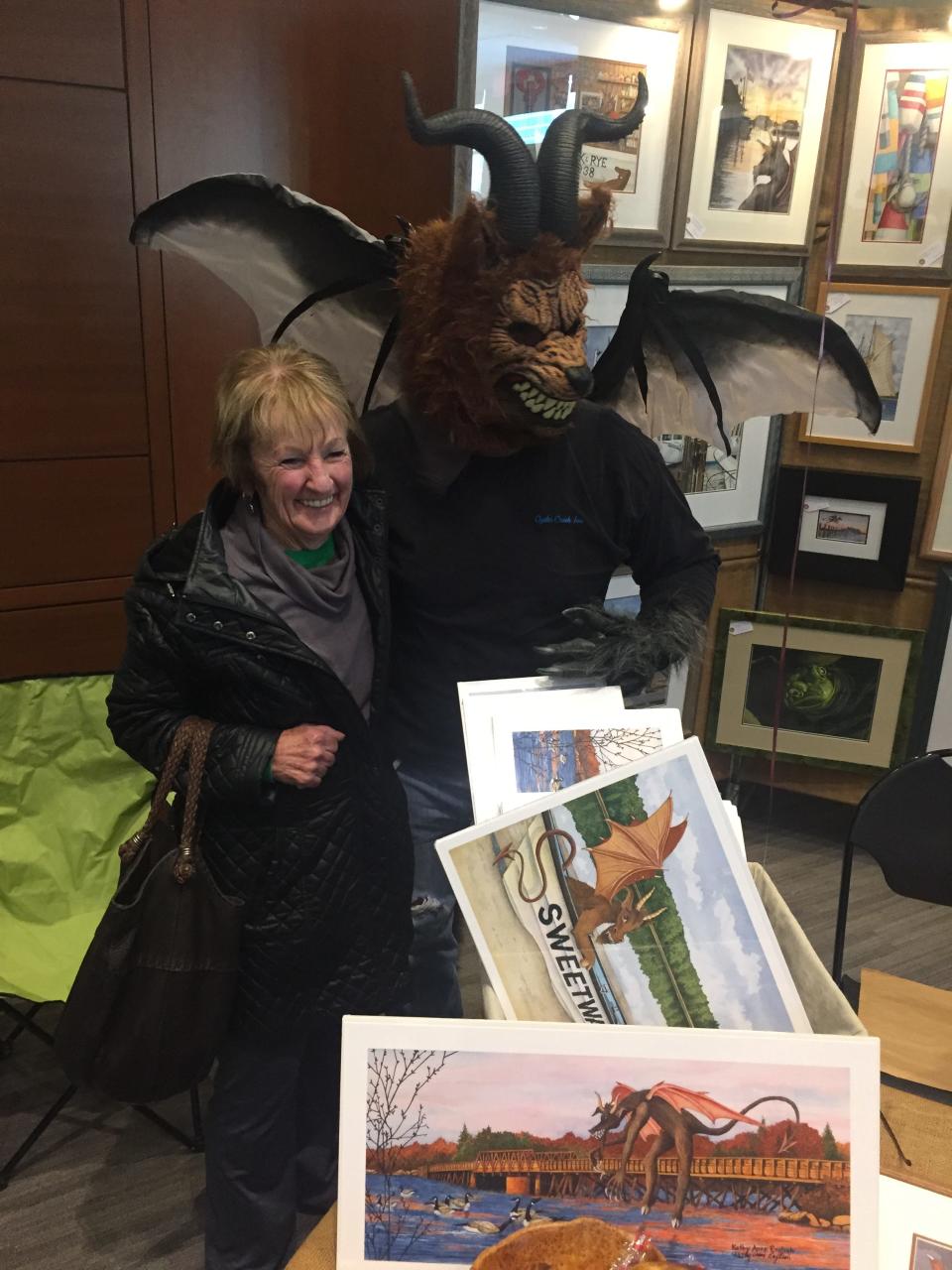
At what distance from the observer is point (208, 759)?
4.06 ft

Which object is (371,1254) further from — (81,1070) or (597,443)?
(597,443)

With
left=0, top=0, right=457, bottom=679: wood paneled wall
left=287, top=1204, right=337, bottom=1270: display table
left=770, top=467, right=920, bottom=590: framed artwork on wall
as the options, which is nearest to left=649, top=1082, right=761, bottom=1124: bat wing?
left=287, top=1204, right=337, bottom=1270: display table

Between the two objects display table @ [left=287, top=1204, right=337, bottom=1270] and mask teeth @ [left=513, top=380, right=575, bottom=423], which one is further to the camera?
mask teeth @ [left=513, top=380, right=575, bottom=423]

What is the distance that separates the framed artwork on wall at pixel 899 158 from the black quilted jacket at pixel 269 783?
1.62m

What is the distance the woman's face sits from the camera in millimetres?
1193

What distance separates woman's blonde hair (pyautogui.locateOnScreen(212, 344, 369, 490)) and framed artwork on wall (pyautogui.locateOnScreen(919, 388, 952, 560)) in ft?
6.21

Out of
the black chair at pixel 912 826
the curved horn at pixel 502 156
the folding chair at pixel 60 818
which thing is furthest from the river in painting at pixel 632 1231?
the folding chair at pixel 60 818

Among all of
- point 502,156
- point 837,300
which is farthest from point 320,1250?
point 837,300

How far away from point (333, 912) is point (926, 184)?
81.2 inches

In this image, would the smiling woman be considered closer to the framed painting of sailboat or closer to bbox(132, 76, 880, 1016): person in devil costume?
bbox(132, 76, 880, 1016): person in devil costume

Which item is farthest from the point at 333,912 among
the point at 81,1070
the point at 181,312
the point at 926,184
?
the point at 926,184

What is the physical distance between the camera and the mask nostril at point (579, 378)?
1.30 m

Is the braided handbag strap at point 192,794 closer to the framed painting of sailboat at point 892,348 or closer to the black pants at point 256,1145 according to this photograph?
the black pants at point 256,1145

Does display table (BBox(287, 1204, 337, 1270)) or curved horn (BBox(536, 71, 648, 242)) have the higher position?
curved horn (BBox(536, 71, 648, 242))
